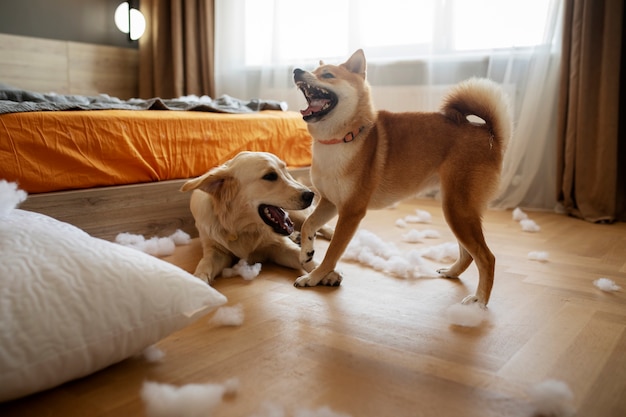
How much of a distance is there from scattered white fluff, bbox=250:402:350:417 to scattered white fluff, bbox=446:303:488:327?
0.68 m

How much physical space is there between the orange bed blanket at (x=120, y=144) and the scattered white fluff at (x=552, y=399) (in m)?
2.03

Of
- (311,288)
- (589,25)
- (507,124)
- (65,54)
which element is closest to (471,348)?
(311,288)

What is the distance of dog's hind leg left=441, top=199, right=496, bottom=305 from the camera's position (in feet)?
5.72

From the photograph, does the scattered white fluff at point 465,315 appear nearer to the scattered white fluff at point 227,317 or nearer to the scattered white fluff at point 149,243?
the scattered white fluff at point 227,317

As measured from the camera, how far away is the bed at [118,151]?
2.12 meters

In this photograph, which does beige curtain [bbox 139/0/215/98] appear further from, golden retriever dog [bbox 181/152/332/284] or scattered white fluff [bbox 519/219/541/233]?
scattered white fluff [bbox 519/219/541/233]

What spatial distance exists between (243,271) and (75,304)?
99cm

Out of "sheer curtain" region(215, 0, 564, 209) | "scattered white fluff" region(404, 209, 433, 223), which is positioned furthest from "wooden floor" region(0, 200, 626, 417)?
"sheer curtain" region(215, 0, 564, 209)

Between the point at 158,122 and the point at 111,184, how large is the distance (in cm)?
41


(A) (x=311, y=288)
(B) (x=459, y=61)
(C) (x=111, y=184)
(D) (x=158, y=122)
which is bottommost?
(A) (x=311, y=288)

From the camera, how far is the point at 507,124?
185cm

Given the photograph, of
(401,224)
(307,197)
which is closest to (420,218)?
(401,224)

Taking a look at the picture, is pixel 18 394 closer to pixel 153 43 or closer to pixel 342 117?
pixel 342 117

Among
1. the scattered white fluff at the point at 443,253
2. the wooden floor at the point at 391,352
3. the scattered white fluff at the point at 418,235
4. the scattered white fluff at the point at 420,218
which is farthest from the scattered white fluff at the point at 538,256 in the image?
the scattered white fluff at the point at 420,218
